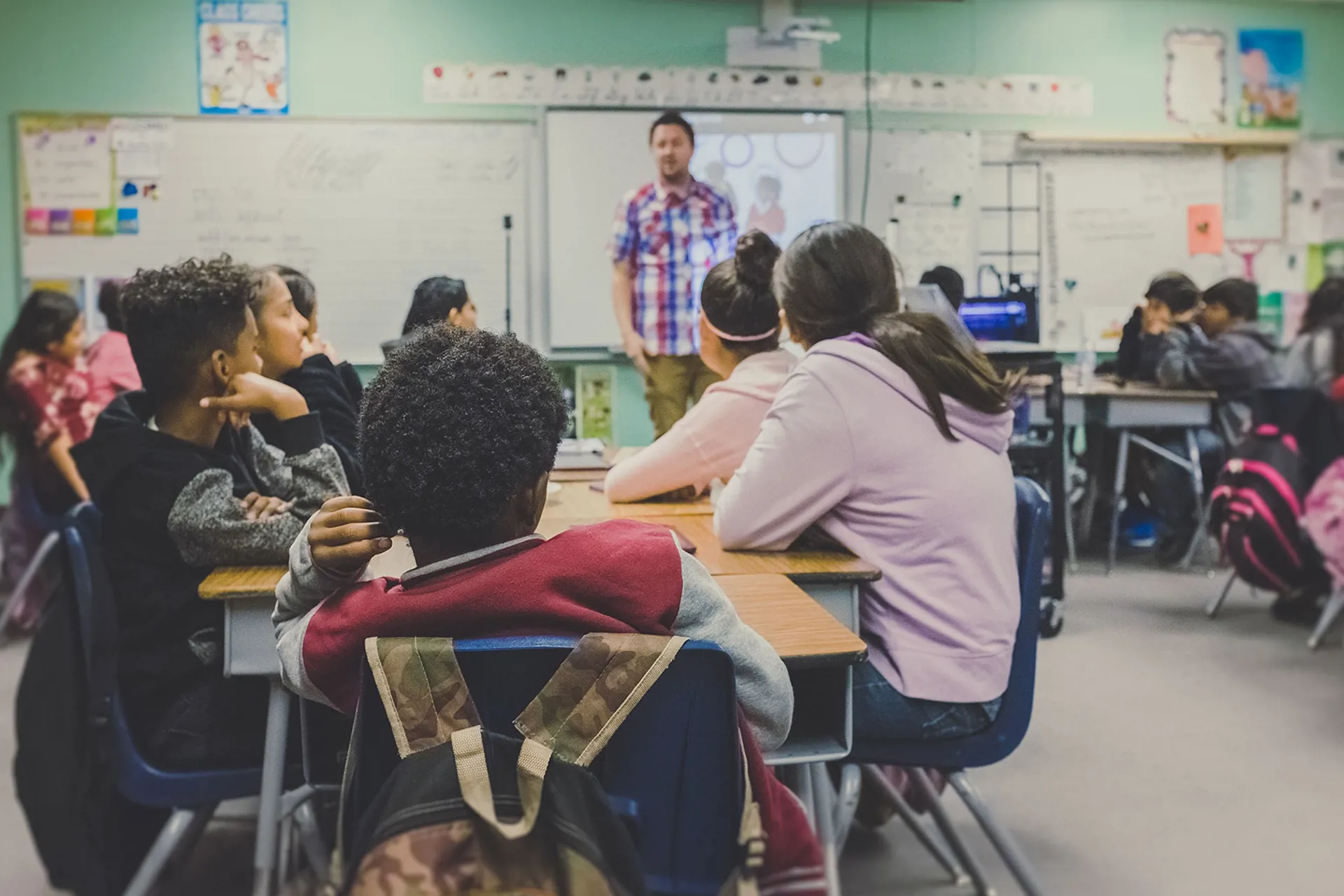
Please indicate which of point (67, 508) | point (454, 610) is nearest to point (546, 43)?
point (67, 508)

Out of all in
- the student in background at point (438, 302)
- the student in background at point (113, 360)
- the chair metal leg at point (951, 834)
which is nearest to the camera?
the chair metal leg at point (951, 834)

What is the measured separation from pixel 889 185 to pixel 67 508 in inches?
149

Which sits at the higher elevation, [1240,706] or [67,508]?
[67,508]

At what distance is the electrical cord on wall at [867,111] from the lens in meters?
5.92

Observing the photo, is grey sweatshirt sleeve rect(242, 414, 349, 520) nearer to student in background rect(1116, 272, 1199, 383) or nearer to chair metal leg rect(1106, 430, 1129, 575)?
chair metal leg rect(1106, 430, 1129, 575)

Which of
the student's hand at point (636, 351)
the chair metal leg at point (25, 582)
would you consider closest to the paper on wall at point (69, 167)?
the chair metal leg at point (25, 582)

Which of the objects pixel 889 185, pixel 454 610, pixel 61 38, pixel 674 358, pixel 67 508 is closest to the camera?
pixel 454 610

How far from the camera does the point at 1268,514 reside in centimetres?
402

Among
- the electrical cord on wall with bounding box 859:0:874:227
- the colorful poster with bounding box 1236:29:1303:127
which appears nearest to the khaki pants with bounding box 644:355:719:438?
the electrical cord on wall with bounding box 859:0:874:227

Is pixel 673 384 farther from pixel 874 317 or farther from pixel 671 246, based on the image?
pixel 874 317

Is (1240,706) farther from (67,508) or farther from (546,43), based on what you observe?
(546,43)

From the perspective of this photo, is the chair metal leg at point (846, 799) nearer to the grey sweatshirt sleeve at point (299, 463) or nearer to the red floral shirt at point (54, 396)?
the grey sweatshirt sleeve at point (299, 463)

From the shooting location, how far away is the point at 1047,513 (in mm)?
1892

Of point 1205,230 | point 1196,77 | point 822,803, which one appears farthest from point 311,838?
point 1196,77
